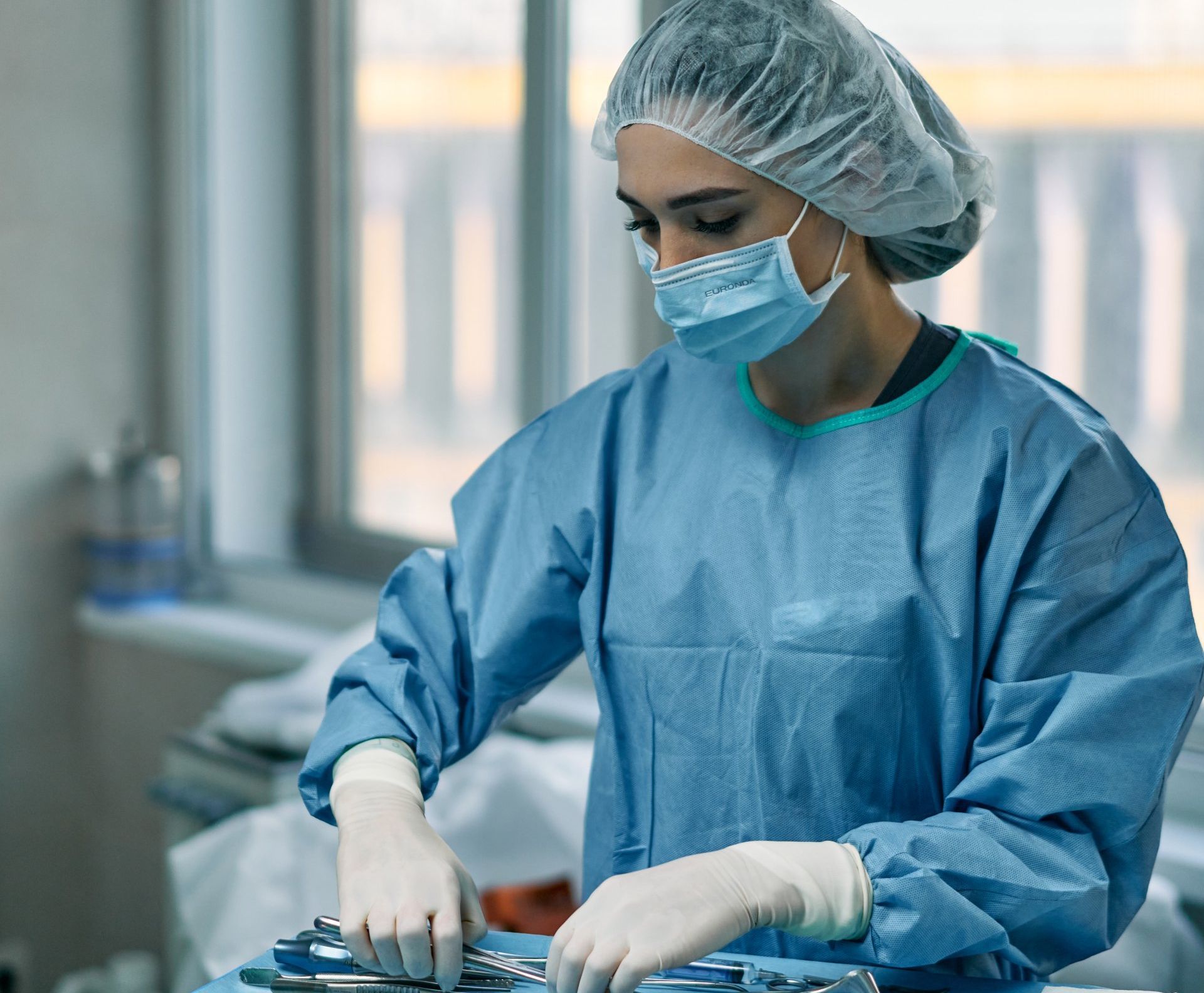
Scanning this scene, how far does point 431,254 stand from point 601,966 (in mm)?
1637

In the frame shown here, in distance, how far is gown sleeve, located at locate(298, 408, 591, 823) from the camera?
985 mm

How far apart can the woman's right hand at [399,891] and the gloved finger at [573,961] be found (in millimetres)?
76

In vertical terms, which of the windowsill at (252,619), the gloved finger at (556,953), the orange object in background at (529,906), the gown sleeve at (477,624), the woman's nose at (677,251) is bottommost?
the orange object in background at (529,906)

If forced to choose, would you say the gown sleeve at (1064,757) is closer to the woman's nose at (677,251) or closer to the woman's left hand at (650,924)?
the woman's left hand at (650,924)

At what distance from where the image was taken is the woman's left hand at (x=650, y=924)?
2.45 ft

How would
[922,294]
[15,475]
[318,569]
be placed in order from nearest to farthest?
[922,294] → [15,475] → [318,569]

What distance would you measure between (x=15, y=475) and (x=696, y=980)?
1770mm

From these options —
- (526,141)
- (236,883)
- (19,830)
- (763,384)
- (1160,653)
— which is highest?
(526,141)

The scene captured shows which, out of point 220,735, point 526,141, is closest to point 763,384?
point 526,141

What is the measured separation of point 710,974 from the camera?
0.81m

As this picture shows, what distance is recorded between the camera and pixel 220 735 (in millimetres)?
1818

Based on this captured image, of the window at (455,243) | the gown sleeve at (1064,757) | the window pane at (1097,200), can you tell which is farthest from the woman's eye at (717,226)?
the window at (455,243)

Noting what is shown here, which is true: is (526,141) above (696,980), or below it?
above

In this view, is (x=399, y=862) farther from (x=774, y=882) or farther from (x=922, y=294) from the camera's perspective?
(x=922, y=294)
